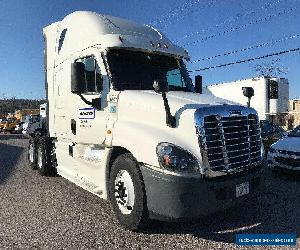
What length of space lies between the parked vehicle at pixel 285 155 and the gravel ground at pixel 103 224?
110cm

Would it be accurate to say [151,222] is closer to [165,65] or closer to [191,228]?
[191,228]

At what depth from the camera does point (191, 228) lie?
5.16 m

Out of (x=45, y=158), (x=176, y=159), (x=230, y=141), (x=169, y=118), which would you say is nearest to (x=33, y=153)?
(x=45, y=158)

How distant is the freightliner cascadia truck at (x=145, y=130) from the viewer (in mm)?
4520

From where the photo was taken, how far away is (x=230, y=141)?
4.88 m

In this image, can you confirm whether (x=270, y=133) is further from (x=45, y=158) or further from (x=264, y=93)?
(x=264, y=93)

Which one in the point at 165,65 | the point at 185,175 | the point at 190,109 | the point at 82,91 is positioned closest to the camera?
the point at 185,175

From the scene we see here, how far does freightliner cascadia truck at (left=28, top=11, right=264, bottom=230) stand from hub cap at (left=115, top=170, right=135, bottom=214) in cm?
1

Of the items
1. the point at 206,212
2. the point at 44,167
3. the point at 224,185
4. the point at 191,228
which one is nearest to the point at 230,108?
the point at 224,185

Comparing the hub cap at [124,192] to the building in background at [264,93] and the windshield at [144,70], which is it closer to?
the windshield at [144,70]

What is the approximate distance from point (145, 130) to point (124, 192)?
99 centimetres

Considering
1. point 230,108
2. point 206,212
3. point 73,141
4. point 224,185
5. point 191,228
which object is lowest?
point 191,228

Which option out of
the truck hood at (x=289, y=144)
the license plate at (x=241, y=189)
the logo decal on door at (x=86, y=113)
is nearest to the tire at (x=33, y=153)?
the logo decal on door at (x=86, y=113)

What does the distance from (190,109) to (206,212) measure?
1.37m
